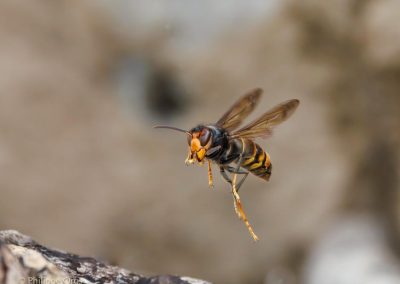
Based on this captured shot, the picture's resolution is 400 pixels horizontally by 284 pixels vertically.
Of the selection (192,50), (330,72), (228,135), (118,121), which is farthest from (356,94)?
(228,135)

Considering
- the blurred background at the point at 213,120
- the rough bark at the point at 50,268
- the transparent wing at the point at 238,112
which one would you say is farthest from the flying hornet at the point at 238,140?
the blurred background at the point at 213,120

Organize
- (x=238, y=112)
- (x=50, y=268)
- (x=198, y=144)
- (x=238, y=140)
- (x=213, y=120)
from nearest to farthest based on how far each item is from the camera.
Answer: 1. (x=50, y=268)
2. (x=198, y=144)
3. (x=238, y=140)
4. (x=238, y=112)
5. (x=213, y=120)

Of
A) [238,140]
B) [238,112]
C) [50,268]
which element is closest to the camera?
[50,268]

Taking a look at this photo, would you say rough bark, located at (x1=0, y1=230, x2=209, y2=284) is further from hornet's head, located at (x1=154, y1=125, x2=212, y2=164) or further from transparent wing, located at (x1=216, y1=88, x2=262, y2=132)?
transparent wing, located at (x1=216, y1=88, x2=262, y2=132)

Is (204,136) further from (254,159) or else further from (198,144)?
(254,159)

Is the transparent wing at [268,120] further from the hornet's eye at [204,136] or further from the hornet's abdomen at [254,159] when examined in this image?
the hornet's eye at [204,136]

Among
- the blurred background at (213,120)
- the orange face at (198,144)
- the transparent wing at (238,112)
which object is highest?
the blurred background at (213,120)

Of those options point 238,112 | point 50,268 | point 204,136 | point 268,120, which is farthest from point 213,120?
point 50,268
